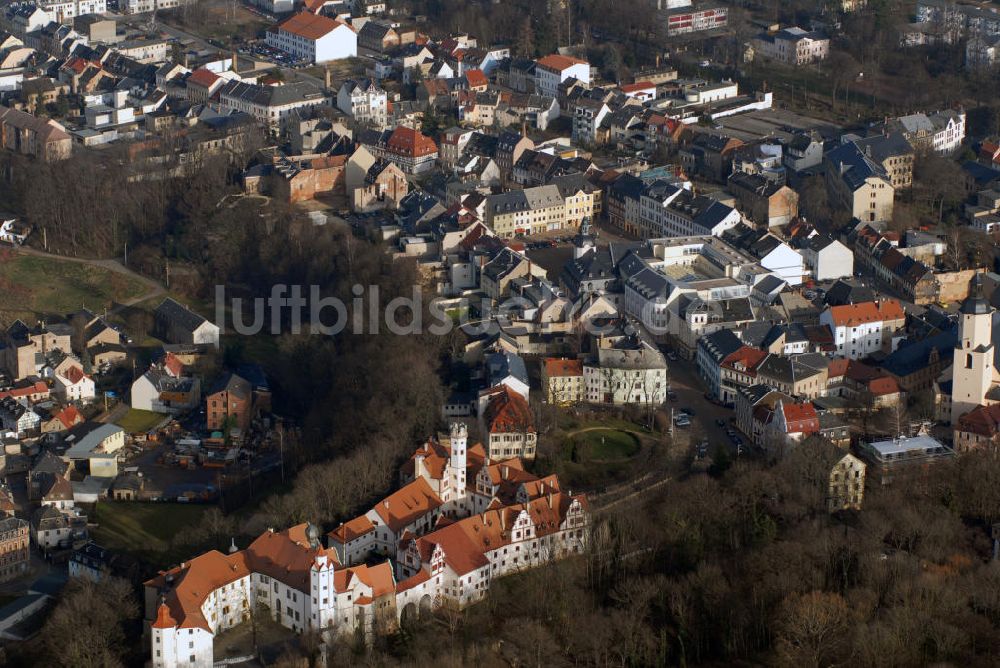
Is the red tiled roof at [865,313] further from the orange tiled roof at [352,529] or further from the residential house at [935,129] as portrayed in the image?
the orange tiled roof at [352,529]

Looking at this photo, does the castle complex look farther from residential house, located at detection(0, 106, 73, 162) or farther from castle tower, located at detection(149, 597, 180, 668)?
residential house, located at detection(0, 106, 73, 162)

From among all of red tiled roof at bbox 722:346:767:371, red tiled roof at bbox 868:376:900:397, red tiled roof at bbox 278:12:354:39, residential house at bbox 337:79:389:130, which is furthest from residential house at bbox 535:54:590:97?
red tiled roof at bbox 868:376:900:397

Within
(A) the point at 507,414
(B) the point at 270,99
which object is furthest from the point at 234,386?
(B) the point at 270,99

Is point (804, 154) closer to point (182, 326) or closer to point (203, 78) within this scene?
point (182, 326)

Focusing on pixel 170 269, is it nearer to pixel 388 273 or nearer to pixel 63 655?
pixel 388 273

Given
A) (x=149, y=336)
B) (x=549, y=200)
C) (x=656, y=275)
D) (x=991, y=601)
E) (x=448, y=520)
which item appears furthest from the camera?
(x=549, y=200)

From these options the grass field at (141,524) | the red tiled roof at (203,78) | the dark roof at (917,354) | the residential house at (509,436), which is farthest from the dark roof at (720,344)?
the red tiled roof at (203,78)

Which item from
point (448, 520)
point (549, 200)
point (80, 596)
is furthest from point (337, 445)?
point (549, 200)
